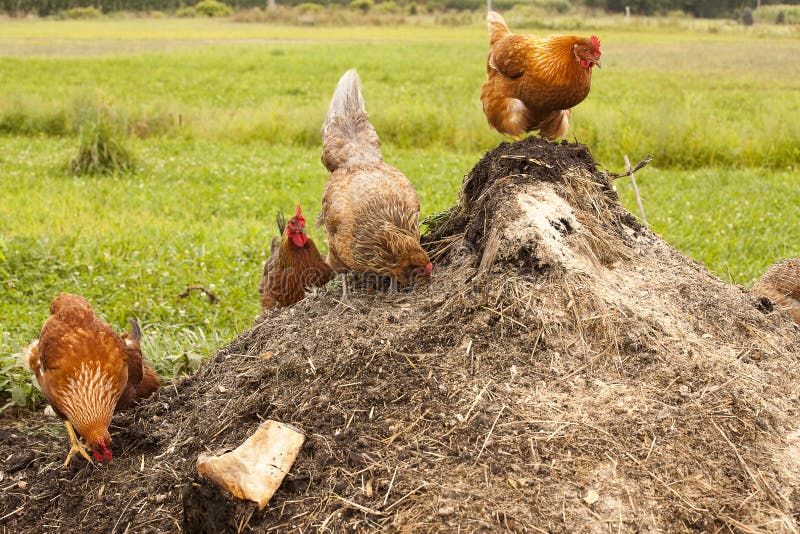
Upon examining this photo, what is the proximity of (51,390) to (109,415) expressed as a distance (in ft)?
1.05

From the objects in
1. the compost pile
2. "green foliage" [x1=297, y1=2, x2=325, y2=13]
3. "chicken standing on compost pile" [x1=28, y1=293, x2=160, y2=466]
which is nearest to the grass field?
"chicken standing on compost pile" [x1=28, y1=293, x2=160, y2=466]

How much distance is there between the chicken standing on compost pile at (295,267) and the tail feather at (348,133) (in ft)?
1.68

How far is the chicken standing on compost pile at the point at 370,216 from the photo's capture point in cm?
370

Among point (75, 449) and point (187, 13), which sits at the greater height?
point (187, 13)

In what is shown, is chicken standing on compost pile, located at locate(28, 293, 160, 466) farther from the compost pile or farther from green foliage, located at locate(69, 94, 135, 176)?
green foliage, located at locate(69, 94, 135, 176)

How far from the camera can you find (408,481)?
2588 millimetres

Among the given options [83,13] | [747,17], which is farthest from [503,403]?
[83,13]

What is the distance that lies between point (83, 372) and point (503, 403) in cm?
210

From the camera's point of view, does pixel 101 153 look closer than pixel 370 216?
No

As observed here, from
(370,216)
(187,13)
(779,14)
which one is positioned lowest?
(370,216)

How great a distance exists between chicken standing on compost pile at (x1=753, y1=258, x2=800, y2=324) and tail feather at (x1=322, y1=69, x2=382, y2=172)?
2.72m

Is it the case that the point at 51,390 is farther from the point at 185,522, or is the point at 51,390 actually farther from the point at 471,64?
the point at 471,64

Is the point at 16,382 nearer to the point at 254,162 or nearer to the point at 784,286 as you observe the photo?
Result: the point at 784,286

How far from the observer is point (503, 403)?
280 centimetres
